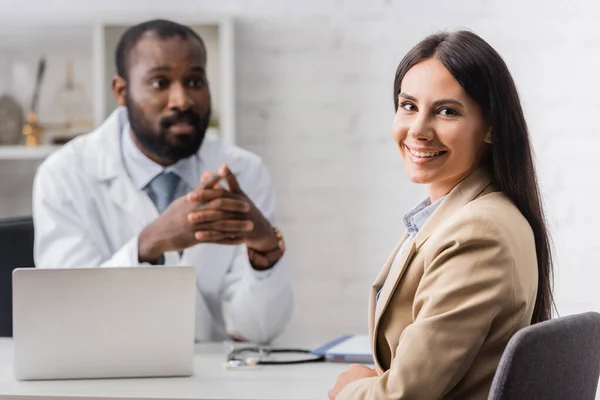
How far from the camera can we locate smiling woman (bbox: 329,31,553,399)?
112cm

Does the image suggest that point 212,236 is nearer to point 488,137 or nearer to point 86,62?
point 488,137

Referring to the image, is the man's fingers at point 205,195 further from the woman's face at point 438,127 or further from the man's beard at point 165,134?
the woman's face at point 438,127

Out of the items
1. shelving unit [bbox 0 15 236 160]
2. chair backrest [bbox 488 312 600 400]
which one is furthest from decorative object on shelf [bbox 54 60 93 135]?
chair backrest [bbox 488 312 600 400]

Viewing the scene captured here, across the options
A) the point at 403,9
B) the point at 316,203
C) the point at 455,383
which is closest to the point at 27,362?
the point at 455,383

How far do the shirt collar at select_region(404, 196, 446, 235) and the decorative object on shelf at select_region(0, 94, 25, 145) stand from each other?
5.66ft

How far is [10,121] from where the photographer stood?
9.03ft

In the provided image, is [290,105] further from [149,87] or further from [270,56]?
[149,87]

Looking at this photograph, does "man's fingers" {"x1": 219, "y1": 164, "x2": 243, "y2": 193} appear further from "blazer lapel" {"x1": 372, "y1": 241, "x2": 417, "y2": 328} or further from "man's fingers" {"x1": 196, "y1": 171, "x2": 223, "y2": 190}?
"blazer lapel" {"x1": 372, "y1": 241, "x2": 417, "y2": 328}

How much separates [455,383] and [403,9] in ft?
5.98

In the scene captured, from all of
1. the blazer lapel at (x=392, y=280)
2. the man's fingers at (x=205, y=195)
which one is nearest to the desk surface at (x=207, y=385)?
the blazer lapel at (x=392, y=280)

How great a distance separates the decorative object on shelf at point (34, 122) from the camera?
108 inches

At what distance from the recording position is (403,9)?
9.07ft

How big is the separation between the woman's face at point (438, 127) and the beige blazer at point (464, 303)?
0.28ft

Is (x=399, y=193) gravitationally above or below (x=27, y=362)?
above
